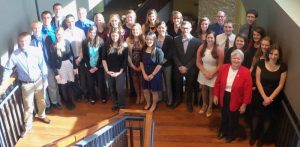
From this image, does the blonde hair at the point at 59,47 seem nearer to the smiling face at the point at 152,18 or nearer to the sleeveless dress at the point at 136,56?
the sleeveless dress at the point at 136,56

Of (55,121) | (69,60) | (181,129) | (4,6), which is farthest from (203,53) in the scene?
(4,6)

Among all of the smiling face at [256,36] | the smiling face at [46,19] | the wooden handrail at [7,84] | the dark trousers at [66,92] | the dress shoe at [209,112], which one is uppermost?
the smiling face at [46,19]

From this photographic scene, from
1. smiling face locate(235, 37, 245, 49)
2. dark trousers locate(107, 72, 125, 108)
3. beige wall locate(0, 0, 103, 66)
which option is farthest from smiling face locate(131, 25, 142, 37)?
beige wall locate(0, 0, 103, 66)

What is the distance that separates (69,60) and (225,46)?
2.17 m

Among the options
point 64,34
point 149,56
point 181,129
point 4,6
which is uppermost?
point 4,6

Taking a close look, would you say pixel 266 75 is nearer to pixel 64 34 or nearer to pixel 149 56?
pixel 149 56

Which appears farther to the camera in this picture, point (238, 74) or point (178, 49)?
point (178, 49)

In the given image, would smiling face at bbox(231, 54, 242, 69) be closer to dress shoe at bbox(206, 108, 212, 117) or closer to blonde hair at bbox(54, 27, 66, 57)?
dress shoe at bbox(206, 108, 212, 117)

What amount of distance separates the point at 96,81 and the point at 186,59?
56.8 inches

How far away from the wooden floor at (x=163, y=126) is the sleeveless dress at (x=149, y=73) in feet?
1.41

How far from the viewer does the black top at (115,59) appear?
475 cm

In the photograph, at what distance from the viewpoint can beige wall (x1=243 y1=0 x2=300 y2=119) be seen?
3.51 m

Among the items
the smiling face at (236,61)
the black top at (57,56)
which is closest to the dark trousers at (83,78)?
the black top at (57,56)

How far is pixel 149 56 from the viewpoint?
4.66m
